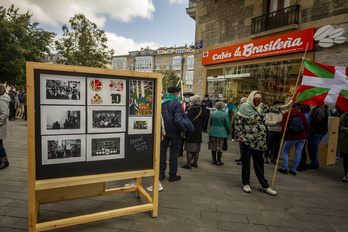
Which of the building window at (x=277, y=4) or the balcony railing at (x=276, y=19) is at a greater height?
the building window at (x=277, y=4)

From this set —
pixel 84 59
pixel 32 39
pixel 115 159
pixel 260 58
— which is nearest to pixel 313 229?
pixel 115 159

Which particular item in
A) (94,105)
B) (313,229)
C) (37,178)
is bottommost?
(313,229)

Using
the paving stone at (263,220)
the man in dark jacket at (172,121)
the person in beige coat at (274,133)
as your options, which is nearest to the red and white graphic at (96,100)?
the man in dark jacket at (172,121)

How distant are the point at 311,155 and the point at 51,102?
670 cm

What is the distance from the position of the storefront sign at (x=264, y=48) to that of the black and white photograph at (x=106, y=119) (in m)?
8.54

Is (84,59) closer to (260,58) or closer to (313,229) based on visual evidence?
(260,58)

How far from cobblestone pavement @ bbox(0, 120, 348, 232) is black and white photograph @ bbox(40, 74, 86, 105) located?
1662 mm

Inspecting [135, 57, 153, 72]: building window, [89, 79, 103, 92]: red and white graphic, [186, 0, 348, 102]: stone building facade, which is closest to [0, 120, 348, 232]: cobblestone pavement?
[89, 79, 103, 92]: red and white graphic

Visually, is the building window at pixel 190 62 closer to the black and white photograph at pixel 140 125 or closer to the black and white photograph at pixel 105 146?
the black and white photograph at pixel 140 125

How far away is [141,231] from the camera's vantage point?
276cm

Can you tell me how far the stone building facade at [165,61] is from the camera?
56.5 meters

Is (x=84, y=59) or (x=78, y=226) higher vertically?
(x=84, y=59)

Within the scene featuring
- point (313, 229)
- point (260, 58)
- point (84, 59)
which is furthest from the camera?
point (84, 59)

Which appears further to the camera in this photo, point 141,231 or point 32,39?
point 32,39
